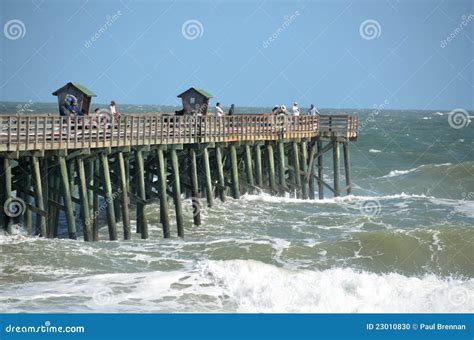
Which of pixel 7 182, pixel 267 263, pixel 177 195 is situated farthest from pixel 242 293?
pixel 177 195

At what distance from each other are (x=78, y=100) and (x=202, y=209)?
659 cm

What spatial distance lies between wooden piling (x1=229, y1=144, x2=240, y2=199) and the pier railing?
43cm

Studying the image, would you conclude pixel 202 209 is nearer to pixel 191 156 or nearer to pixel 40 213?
pixel 191 156

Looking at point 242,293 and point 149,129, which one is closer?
point 242,293

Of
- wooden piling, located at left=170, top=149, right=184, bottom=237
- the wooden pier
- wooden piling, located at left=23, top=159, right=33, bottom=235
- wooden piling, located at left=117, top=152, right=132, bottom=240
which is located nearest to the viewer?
the wooden pier

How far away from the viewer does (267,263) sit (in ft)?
86.1

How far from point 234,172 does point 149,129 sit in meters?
6.30

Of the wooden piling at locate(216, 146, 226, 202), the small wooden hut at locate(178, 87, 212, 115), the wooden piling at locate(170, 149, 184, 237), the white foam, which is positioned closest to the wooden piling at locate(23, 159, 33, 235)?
the wooden piling at locate(170, 149, 184, 237)

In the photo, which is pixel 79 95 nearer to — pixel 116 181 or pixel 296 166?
pixel 116 181

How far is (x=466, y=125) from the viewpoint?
442 feet

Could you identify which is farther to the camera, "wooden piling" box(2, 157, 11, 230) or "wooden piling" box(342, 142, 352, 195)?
"wooden piling" box(342, 142, 352, 195)

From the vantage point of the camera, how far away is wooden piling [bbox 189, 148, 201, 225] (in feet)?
105

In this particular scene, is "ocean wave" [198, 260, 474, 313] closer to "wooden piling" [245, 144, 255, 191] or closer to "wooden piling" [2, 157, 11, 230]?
"wooden piling" [2, 157, 11, 230]

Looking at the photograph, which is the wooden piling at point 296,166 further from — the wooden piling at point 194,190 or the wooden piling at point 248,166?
the wooden piling at point 194,190
